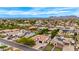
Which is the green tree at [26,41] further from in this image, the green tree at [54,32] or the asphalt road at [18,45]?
the green tree at [54,32]

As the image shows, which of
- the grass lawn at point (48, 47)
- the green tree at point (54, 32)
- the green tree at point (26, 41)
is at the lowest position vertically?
the grass lawn at point (48, 47)

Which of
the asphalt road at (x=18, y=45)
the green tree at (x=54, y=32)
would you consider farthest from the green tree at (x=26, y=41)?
the green tree at (x=54, y=32)

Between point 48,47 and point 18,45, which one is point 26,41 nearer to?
point 18,45

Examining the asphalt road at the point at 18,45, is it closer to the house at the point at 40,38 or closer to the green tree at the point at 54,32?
the house at the point at 40,38

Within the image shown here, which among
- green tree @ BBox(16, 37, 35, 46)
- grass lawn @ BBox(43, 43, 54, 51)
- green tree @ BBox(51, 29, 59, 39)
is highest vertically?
green tree @ BBox(51, 29, 59, 39)

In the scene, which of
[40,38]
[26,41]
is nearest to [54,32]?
[40,38]

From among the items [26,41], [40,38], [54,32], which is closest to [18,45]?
[26,41]

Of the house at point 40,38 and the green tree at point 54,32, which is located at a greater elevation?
the green tree at point 54,32

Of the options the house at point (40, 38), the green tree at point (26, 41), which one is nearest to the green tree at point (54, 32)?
the house at point (40, 38)

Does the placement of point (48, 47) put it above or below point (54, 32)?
below

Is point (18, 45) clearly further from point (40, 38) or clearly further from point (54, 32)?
point (54, 32)

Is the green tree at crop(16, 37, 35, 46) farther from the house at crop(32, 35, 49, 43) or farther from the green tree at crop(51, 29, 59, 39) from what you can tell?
the green tree at crop(51, 29, 59, 39)

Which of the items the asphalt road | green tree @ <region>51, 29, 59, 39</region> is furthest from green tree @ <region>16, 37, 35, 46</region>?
green tree @ <region>51, 29, 59, 39</region>
